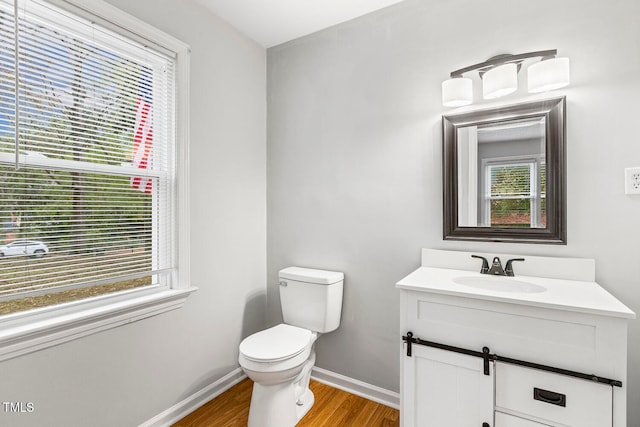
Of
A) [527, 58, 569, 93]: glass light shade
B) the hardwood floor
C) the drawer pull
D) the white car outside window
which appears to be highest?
[527, 58, 569, 93]: glass light shade

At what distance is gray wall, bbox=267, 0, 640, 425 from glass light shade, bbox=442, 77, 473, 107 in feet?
0.34

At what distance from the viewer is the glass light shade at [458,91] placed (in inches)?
65.2

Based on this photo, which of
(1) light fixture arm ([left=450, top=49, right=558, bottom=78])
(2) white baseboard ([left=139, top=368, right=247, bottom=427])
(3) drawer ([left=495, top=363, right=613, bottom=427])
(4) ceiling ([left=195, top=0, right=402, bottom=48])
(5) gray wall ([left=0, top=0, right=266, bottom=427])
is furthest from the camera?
(4) ceiling ([left=195, top=0, right=402, bottom=48])

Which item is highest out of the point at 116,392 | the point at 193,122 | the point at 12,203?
the point at 193,122

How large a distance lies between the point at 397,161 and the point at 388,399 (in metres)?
1.45

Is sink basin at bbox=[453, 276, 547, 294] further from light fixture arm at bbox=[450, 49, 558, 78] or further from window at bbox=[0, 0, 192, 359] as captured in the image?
window at bbox=[0, 0, 192, 359]

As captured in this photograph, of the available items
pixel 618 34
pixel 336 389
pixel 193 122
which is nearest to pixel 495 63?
pixel 618 34

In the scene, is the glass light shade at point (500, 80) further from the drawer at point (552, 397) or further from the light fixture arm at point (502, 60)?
the drawer at point (552, 397)

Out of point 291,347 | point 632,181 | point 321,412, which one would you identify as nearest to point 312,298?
point 291,347

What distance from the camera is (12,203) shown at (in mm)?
1240

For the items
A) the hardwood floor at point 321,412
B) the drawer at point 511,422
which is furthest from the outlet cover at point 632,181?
the hardwood floor at point 321,412

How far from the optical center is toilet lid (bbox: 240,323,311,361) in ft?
5.28

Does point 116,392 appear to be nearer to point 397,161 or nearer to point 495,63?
point 397,161

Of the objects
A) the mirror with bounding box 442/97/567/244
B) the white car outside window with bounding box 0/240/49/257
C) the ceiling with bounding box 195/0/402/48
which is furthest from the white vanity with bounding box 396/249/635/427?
the ceiling with bounding box 195/0/402/48
